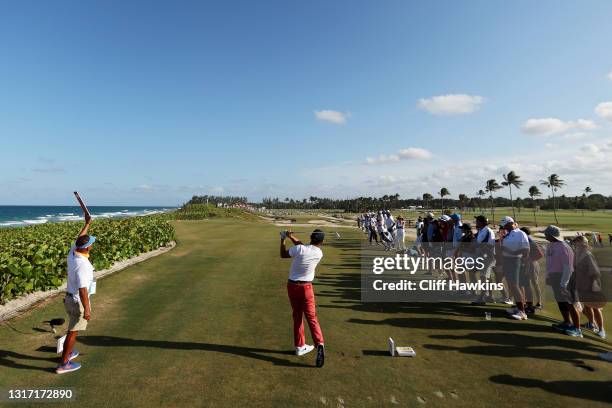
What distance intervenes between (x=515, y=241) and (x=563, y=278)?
1.54 meters

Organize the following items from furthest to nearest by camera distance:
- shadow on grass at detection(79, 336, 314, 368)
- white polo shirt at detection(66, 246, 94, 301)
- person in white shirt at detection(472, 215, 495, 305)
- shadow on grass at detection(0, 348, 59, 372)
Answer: person in white shirt at detection(472, 215, 495, 305) → shadow on grass at detection(79, 336, 314, 368) → shadow on grass at detection(0, 348, 59, 372) → white polo shirt at detection(66, 246, 94, 301)

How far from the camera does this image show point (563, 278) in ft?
27.7

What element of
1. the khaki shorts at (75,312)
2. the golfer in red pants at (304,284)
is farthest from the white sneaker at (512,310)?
the khaki shorts at (75,312)

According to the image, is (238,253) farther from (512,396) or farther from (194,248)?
(512,396)

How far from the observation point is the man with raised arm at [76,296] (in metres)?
6.20

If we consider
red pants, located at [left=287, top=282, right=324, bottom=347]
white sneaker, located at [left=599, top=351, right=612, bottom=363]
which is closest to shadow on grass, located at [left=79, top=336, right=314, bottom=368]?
red pants, located at [left=287, top=282, right=324, bottom=347]

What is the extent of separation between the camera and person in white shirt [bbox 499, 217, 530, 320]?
31.3 ft

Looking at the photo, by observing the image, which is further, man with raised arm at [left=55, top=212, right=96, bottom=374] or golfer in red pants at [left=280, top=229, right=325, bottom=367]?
golfer in red pants at [left=280, top=229, right=325, bottom=367]

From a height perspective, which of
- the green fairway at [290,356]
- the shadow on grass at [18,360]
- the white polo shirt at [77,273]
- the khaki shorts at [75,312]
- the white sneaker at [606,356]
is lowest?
the green fairway at [290,356]

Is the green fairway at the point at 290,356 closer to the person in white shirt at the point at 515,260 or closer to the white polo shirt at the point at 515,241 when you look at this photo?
the person in white shirt at the point at 515,260

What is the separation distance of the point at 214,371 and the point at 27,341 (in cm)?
475

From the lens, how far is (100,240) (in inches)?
580

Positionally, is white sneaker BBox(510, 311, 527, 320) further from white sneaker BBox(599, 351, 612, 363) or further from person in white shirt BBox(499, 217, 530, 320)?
white sneaker BBox(599, 351, 612, 363)

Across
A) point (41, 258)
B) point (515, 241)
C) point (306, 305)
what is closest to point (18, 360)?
point (41, 258)
